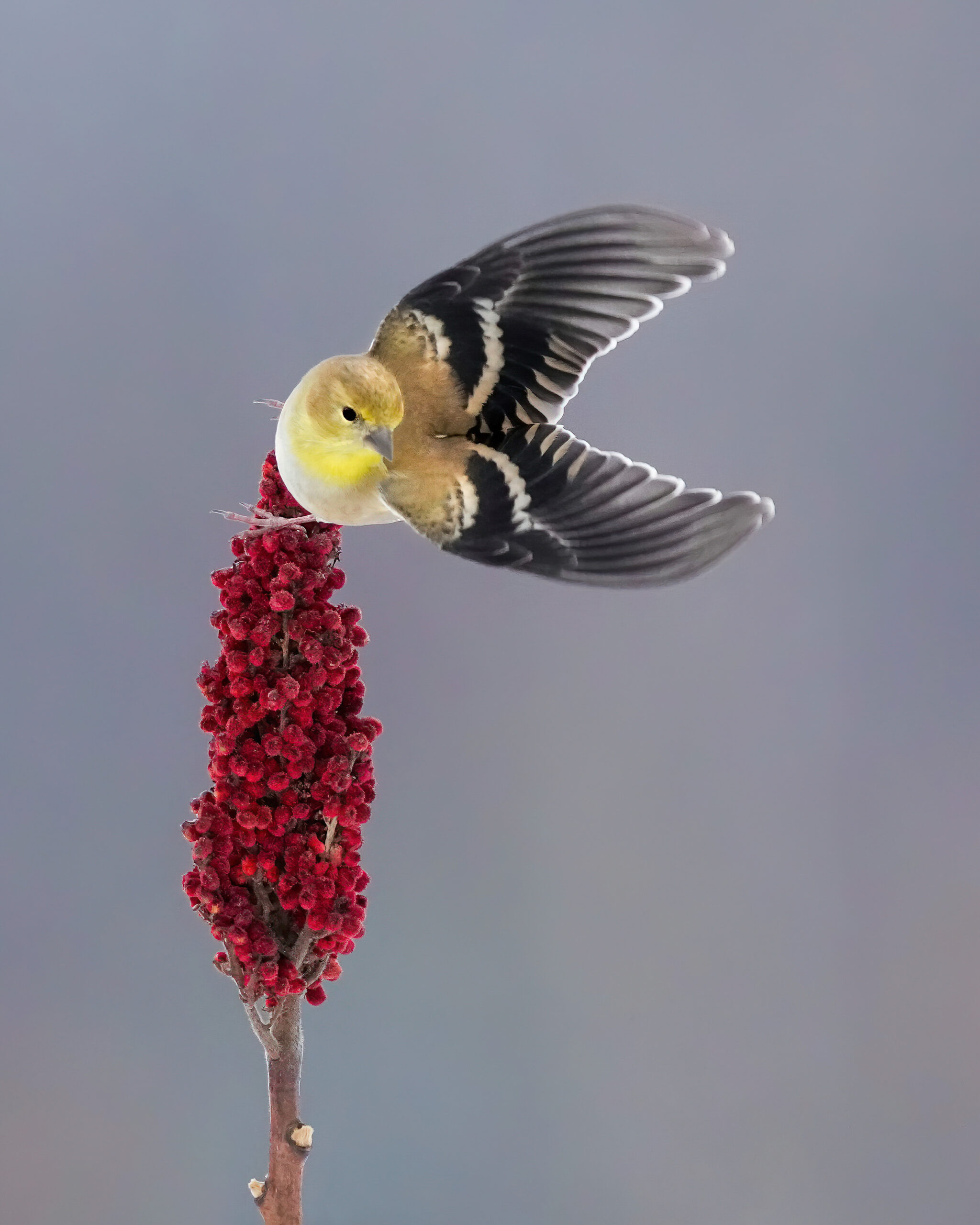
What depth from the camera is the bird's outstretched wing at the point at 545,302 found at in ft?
2.44

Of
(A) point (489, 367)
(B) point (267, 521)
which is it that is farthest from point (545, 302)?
(B) point (267, 521)

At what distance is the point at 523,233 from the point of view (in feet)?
2.49

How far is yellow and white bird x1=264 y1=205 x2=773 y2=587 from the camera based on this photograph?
716mm

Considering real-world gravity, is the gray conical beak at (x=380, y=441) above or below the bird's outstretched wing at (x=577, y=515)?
above

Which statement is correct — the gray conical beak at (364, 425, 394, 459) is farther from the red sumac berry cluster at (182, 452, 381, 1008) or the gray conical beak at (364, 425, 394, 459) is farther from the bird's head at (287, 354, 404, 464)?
the red sumac berry cluster at (182, 452, 381, 1008)

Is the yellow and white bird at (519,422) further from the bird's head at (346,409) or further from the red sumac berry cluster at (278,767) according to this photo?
the red sumac berry cluster at (278,767)

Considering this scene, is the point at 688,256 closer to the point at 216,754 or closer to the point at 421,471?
the point at 421,471

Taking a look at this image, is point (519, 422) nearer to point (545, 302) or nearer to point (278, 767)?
point (545, 302)

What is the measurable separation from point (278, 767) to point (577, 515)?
0.91 feet

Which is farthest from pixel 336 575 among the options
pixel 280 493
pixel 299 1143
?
pixel 299 1143

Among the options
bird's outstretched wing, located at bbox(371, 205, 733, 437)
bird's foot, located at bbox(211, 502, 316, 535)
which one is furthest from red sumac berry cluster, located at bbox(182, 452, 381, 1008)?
bird's outstretched wing, located at bbox(371, 205, 733, 437)

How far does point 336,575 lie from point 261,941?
0.83 feet

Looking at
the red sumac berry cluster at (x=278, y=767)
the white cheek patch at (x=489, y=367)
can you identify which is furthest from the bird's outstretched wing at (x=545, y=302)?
the red sumac berry cluster at (x=278, y=767)

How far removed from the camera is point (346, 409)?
72 cm
